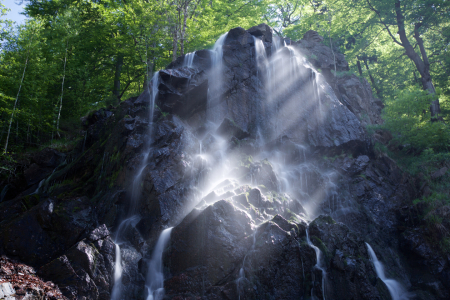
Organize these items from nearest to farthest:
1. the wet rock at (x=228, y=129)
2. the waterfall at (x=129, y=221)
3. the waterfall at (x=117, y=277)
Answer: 1. the waterfall at (x=117, y=277)
2. the waterfall at (x=129, y=221)
3. the wet rock at (x=228, y=129)

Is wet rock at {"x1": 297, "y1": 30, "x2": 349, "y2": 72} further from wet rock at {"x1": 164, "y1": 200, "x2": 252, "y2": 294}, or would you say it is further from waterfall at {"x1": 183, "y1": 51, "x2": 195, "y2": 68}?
wet rock at {"x1": 164, "y1": 200, "x2": 252, "y2": 294}

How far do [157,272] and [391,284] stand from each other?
7693mm

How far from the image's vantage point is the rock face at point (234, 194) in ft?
24.7

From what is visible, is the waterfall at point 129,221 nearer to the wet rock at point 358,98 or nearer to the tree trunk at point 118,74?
the tree trunk at point 118,74

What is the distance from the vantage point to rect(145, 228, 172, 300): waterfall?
7392 mm

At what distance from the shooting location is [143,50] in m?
17.6

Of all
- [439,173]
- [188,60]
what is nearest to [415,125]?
[439,173]

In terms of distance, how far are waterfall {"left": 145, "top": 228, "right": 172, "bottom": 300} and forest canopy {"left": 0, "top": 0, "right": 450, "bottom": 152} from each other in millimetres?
10389

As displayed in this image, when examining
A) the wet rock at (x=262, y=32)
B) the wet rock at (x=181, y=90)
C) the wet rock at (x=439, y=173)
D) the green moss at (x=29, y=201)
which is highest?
the wet rock at (x=262, y=32)

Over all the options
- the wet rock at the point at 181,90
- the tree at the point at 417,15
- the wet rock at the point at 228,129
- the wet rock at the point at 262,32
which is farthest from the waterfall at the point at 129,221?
the tree at the point at 417,15

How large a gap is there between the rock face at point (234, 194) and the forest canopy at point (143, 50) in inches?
105

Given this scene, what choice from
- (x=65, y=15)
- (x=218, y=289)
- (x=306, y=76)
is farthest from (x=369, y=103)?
(x=65, y=15)

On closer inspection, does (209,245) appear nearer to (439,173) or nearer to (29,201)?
(29,201)

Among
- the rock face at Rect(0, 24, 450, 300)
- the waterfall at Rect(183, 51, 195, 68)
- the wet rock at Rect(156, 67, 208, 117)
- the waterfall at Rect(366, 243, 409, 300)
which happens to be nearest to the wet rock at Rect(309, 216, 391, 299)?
the rock face at Rect(0, 24, 450, 300)
